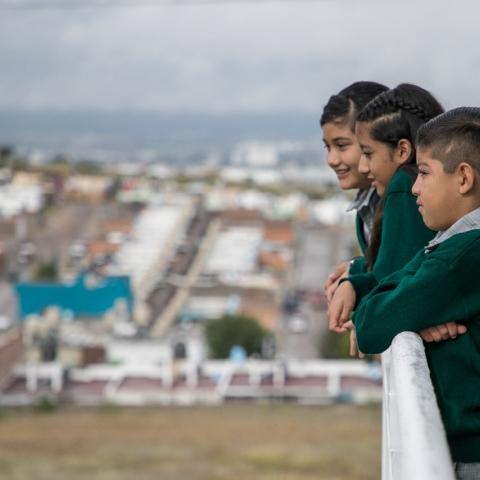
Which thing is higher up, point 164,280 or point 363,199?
point 363,199

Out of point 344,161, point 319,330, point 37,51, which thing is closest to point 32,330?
point 319,330

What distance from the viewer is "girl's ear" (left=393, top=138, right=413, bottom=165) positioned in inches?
32.8

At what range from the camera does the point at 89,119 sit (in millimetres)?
47656

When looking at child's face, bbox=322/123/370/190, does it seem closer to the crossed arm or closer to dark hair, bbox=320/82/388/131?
dark hair, bbox=320/82/388/131

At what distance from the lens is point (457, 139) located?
2.09 feet

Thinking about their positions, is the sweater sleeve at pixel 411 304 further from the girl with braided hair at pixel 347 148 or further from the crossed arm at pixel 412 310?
the girl with braided hair at pixel 347 148

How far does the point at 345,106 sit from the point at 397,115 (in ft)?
0.40

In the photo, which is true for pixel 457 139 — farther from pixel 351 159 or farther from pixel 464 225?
pixel 351 159

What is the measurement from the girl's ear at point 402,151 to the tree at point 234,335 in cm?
1637

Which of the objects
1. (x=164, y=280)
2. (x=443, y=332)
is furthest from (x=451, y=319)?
(x=164, y=280)

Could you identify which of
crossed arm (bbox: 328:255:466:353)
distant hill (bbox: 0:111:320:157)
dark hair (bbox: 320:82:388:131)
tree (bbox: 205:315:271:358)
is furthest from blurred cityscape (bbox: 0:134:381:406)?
crossed arm (bbox: 328:255:466:353)

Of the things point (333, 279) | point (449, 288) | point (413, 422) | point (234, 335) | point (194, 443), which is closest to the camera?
point (413, 422)

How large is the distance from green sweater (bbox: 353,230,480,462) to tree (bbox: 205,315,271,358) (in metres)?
16.6

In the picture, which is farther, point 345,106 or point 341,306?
point 345,106
